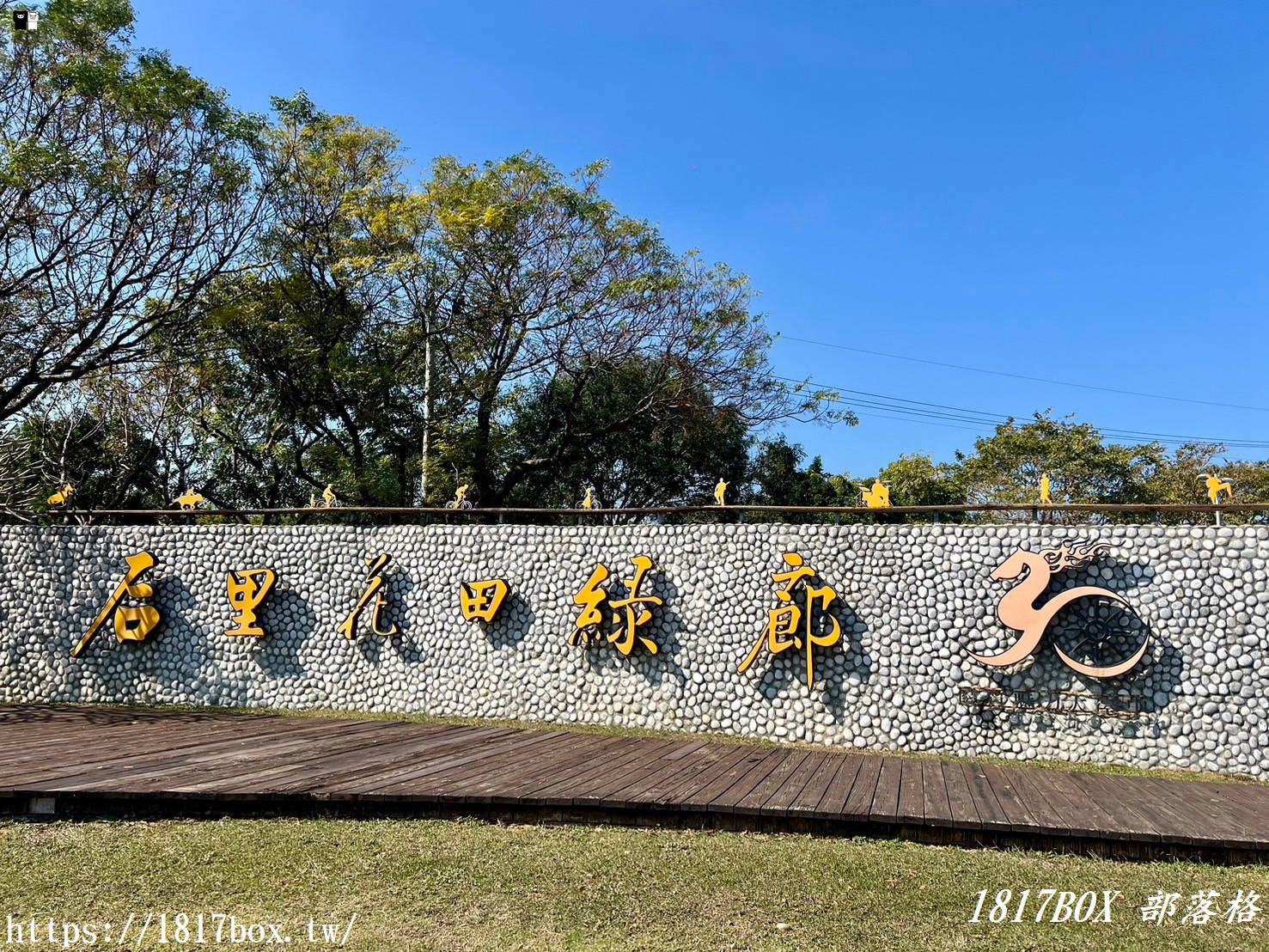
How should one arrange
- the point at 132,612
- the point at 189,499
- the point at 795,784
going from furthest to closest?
the point at 189,499, the point at 132,612, the point at 795,784

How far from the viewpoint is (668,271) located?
16641 mm

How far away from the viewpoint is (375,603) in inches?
400

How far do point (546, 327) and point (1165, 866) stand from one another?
13233 mm

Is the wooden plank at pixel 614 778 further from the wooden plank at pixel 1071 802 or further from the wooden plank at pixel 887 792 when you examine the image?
the wooden plank at pixel 1071 802

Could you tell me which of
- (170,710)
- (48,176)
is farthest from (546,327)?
(170,710)

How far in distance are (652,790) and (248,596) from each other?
6.76m

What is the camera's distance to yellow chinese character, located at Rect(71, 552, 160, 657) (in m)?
10.8

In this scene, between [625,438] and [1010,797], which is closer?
[1010,797]

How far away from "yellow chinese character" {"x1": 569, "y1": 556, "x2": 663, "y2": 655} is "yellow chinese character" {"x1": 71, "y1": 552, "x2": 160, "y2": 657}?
214 inches

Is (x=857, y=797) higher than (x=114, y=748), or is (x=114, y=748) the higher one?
(x=857, y=797)

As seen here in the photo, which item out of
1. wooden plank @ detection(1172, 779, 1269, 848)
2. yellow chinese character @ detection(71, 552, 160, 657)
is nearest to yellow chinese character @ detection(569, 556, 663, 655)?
wooden plank @ detection(1172, 779, 1269, 848)

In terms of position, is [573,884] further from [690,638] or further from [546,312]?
[546,312]

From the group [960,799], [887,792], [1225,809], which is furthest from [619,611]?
[1225,809]

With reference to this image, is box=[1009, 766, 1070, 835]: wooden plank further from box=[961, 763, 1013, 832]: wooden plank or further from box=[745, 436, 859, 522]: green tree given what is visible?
box=[745, 436, 859, 522]: green tree
